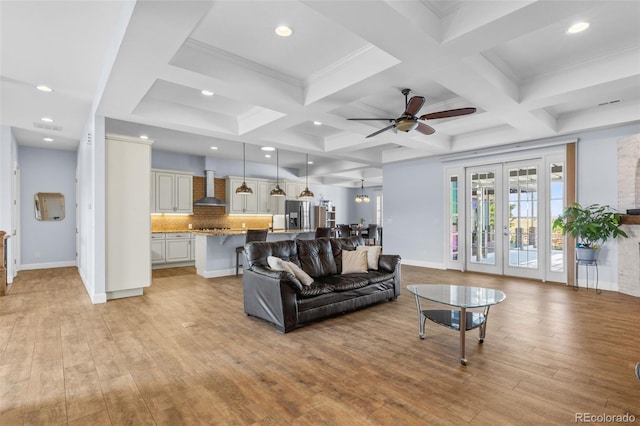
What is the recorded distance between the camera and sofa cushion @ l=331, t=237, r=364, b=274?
487cm

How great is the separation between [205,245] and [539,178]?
22.4 feet

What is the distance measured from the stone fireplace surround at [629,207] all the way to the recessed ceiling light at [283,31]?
566 cm

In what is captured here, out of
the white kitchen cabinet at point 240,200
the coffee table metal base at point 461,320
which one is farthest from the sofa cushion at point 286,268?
the white kitchen cabinet at point 240,200

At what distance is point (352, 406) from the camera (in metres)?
2.12

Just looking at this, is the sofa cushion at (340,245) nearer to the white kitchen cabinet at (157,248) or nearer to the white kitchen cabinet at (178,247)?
the white kitchen cabinet at (178,247)

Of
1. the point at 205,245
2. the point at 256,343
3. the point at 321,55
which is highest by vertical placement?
the point at 321,55

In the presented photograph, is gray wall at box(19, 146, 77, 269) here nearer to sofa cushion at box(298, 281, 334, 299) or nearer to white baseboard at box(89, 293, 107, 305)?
white baseboard at box(89, 293, 107, 305)

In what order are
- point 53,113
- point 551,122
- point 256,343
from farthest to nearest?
point 551,122, point 53,113, point 256,343

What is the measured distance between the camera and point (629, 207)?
16.8ft

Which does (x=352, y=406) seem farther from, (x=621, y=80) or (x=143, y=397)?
(x=621, y=80)

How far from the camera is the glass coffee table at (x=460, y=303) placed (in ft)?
9.46

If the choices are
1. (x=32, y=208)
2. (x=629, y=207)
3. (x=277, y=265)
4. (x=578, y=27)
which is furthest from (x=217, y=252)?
(x=629, y=207)

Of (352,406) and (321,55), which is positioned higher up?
(321,55)

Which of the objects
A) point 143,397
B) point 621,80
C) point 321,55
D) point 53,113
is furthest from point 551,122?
point 53,113
